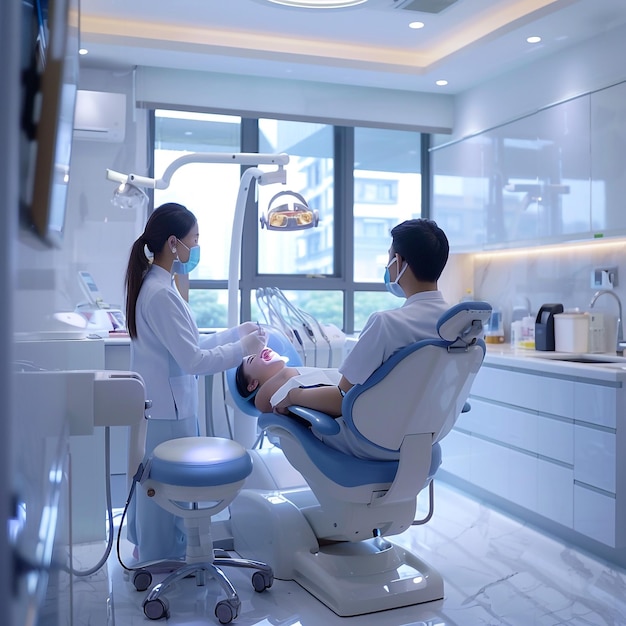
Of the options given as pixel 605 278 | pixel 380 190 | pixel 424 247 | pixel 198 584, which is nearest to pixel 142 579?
pixel 198 584

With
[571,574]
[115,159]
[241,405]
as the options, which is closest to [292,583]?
[241,405]

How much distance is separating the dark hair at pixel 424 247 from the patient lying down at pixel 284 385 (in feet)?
1.41

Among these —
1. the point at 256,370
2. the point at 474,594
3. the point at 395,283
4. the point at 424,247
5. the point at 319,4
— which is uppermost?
the point at 319,4

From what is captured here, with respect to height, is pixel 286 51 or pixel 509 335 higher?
pixel 286 51

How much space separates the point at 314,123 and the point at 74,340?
2.53 metres

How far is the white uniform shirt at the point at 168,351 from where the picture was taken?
7.84ft

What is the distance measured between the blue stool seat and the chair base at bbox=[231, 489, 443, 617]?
40 cm

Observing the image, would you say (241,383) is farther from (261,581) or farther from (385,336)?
(385,336)

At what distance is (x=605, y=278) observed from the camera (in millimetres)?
3531

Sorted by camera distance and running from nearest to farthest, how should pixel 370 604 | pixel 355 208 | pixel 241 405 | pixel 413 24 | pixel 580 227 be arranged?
pixel 370 604 < pixel 241 405 < pixel 580 227 < pixel 413 24 < pixel 355 208

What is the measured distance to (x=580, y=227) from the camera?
11.5 feet

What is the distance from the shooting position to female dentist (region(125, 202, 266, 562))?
2398 mm

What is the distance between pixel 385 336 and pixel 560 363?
1.33 m

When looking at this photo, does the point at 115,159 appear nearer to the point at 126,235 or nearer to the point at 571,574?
the point at 126,235
